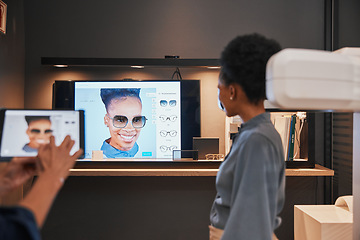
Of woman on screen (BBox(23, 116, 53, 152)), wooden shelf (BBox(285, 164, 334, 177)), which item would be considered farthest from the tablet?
wooden shelf (BBox(285, 164, 334, 177))

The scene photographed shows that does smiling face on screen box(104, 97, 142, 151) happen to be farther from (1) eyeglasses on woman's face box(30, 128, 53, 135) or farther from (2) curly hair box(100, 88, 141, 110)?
(1) eyeglasses on woman's face box(30, 128, 53, 135)

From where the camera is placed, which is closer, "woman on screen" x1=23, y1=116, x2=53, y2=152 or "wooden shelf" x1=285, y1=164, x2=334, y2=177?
"woman on screen" x1=23, y1=116, x2=53, y2=152

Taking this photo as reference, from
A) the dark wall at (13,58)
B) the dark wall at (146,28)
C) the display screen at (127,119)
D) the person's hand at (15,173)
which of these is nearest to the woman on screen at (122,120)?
the display screen at (127,119)

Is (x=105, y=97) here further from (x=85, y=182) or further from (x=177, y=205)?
(x=177, y=205)

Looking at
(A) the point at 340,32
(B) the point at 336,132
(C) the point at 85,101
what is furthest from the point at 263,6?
(C) the point at 85,101

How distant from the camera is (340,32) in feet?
10.5

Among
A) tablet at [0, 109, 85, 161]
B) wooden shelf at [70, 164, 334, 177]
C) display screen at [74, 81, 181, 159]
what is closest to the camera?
tablet at [0, 109, 85, 161]

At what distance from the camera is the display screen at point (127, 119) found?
2975 mm

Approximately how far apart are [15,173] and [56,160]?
141mm

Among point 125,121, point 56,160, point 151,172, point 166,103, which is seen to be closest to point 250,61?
point 56,160

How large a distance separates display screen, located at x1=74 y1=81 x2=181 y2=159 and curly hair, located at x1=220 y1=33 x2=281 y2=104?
176 centimetres

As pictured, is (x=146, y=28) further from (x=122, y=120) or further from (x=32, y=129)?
(x=32, y=129)

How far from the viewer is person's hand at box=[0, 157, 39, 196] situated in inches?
32.9

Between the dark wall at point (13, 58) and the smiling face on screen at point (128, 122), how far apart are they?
0.79 m
